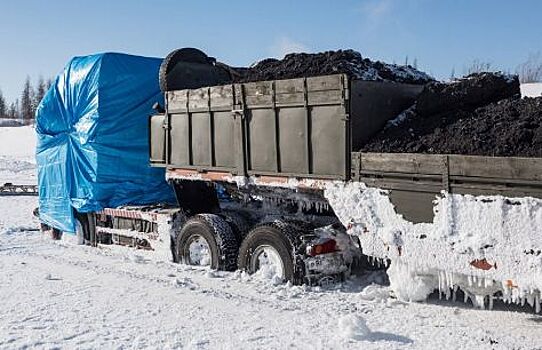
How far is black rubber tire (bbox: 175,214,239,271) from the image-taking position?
7.61 metres

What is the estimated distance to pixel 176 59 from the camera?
9.03 metres

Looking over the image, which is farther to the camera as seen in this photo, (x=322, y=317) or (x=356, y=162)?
(x=356, y=162)

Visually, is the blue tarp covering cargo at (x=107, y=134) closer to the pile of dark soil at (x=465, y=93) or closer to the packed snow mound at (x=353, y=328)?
the pile of dark soil at (x=465, y=93)

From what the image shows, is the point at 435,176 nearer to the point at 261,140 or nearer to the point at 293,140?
the point at 293,140

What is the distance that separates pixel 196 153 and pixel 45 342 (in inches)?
142

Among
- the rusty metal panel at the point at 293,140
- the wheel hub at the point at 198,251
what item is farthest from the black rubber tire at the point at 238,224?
the rusty metal panel at the point at 293,140

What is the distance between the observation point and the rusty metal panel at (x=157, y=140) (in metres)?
8.73

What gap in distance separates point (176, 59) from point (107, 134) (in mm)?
1886

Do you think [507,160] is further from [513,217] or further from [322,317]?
[322,317]

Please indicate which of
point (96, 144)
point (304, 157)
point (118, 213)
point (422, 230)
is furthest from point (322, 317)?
point (96, 144)

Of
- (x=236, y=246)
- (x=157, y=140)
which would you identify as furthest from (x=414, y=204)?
(x=157, y=140)

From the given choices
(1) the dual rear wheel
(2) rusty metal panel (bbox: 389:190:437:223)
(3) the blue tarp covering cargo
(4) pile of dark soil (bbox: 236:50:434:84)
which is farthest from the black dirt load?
(3) the blue tarp covering cargo

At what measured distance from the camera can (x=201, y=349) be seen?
477 centimetres

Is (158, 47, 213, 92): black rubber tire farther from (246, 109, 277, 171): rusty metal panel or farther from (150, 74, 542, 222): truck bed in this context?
(246, 109, 277, 171): rusty metal panel
